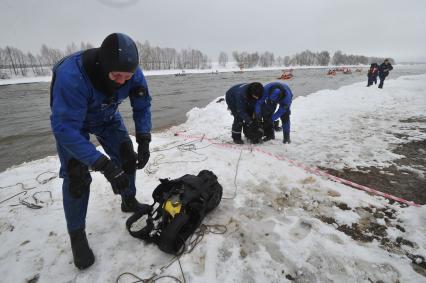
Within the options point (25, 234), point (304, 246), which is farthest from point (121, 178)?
point (304, 246)

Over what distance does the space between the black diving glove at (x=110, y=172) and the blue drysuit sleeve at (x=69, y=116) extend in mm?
49

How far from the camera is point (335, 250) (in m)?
2.19

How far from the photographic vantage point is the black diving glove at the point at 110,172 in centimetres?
A: 178

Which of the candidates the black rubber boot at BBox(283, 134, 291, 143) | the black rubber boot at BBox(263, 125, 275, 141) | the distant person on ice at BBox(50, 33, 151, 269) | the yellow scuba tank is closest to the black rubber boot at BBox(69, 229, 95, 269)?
the distant person on ice at BBox(50, 33, 151, 269)

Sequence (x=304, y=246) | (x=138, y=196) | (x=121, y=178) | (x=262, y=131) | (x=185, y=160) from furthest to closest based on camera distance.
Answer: (x=262, y=131)
(x=185, y=160)
(x=138, y=196)
(x=304, y=246)
(x=121, y=178)

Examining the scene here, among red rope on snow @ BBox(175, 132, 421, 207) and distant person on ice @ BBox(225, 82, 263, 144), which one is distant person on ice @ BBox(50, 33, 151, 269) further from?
distant person on ice @ BBox(225, 82, 263, 144)

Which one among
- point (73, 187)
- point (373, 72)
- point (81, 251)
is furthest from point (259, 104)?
point (373, 72)

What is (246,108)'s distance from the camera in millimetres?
5219

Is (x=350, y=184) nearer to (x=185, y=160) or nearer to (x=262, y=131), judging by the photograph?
(x=262, y=131)

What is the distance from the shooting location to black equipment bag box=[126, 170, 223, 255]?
2.15 metres

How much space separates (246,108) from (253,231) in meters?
3.23

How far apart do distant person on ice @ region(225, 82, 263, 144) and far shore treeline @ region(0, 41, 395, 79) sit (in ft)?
278

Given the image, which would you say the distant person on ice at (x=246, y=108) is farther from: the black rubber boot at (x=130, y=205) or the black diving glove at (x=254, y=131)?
the black rubber boot at (x=130, y=205)

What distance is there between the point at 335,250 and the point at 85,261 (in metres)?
2.27
